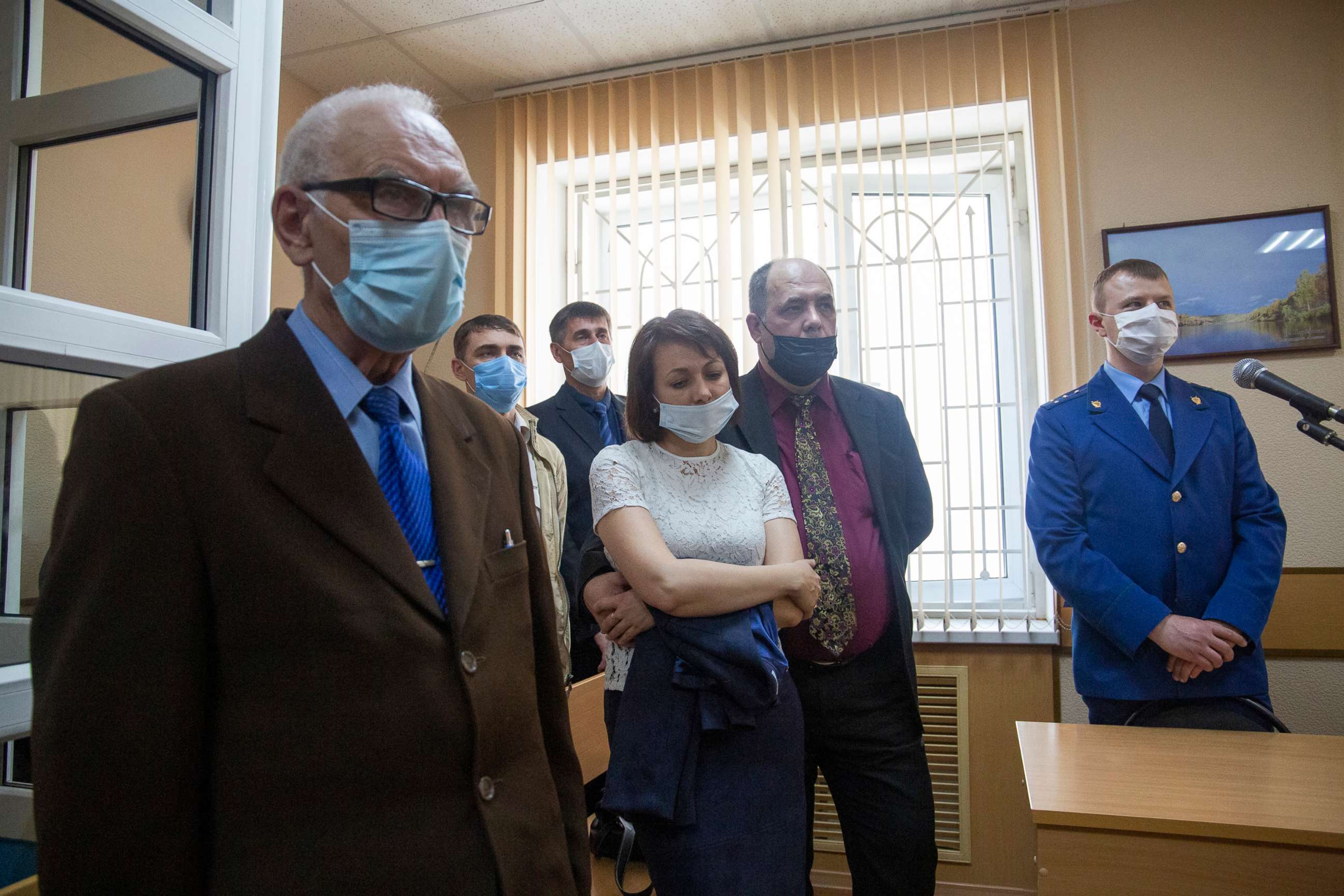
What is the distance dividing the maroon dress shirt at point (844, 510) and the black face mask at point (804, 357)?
5cm

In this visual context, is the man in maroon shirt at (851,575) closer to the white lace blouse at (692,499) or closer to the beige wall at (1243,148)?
the white lace blouse at (692,499)

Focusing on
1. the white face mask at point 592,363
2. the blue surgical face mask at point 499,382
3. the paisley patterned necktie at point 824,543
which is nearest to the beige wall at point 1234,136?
the paisley patterned necktie at point 824,543

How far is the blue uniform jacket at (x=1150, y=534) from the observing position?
1.74 meters

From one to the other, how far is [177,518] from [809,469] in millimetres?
1308

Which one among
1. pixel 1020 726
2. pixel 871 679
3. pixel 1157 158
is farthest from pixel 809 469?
pixel 1157 158

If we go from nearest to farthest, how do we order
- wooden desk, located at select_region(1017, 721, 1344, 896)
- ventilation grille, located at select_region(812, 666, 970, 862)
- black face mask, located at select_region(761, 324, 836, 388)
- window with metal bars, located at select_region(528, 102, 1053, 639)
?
wooden desk, located at select_region(1017, 721, 1344, 896)
black face mask, located at select_region(761, 324, 836, 388)
ventilation grille, located at select_region(812, 666, 970, 862)
window with metal bars, located at select_region(528, 102, 1053, 639)

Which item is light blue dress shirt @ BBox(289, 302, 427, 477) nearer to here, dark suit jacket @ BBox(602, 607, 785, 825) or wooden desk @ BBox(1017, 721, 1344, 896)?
dark suit jacket @ BBox(602, 607, 785, 825)

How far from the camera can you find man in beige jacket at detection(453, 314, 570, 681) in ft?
7.13

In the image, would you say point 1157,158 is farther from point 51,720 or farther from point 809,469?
point 51,720

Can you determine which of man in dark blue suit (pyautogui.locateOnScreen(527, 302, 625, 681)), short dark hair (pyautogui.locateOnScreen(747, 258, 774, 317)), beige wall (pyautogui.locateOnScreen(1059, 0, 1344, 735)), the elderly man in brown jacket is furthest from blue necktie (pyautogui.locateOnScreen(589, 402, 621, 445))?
beige wall (pyautogui.locateOnScreen(1059, 0, 1344, 735))

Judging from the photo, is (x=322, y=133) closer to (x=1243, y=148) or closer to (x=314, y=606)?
(x=314, y=606)

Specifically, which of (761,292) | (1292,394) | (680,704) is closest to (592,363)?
(761,292)

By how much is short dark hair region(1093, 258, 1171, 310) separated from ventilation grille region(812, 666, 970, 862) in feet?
4.20

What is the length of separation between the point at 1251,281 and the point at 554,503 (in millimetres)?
2324
